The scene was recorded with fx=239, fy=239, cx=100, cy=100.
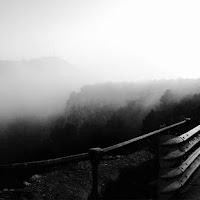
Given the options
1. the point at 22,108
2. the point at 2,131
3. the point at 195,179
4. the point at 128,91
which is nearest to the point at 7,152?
the point at 2,131

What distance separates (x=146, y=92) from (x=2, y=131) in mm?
64642

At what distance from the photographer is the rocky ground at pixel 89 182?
26.1 ft

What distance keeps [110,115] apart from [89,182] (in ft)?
140

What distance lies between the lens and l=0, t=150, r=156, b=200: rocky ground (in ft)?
26.1

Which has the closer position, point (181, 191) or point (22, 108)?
point (181, 191)

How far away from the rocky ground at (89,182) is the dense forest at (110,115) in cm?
1602

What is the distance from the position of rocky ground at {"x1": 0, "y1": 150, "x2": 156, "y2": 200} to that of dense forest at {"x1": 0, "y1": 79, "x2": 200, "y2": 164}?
16.0 m

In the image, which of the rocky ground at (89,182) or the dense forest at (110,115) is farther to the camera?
the dense forest at (110,115)

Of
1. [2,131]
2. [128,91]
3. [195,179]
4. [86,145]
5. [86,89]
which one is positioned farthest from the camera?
[2,131]

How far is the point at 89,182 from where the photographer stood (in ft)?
31.6

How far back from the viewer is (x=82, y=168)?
1054 cm

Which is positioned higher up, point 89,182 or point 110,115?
point 89,182

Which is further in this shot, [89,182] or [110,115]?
[110,115]

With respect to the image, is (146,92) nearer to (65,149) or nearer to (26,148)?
(65,149)
